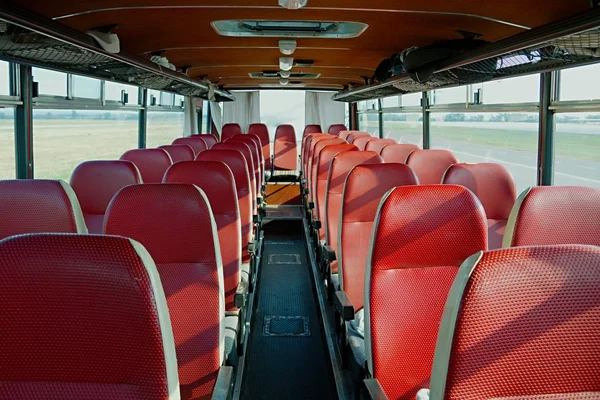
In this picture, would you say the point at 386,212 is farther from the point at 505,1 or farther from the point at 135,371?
the point at 505,1

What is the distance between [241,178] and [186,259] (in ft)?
8.74

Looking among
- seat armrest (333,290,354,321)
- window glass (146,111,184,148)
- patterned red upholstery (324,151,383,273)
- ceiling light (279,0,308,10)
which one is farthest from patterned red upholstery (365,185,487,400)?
window glass (146,111,184,148)

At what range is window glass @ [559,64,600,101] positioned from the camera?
393cm

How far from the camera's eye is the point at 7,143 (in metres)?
4.51

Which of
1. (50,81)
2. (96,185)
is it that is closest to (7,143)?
(50,81)

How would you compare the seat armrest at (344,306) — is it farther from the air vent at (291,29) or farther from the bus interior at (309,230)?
the air vent at (291,29)

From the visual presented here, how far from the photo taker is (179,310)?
Answer: 2766mm

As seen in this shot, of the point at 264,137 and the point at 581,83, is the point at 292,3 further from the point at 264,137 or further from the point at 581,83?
the point at 264,137

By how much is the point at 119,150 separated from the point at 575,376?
717 cm

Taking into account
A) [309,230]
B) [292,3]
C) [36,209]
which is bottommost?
[309,230]

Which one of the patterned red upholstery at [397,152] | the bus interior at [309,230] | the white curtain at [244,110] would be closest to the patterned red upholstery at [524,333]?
the bus interior at [309,230]

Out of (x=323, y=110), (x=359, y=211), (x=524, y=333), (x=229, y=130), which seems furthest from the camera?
(x=323, y=110)

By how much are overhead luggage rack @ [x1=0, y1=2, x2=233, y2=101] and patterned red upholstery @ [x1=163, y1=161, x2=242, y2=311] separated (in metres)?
0.98

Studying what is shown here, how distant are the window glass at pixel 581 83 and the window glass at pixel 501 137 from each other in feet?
1.48
